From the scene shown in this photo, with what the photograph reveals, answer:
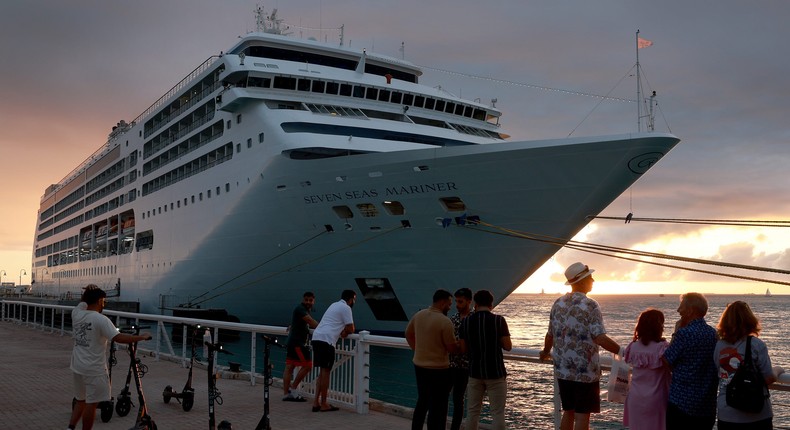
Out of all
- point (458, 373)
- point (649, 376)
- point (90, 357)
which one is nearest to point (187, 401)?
point (90, 357)

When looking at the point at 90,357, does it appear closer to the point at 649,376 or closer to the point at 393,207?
the point at 649,376

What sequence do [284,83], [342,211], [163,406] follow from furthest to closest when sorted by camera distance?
[284,83] < [342,211] < [163,406]

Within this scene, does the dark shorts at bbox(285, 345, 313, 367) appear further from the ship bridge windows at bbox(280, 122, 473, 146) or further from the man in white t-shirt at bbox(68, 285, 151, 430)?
the ship bridge windows at bbox(280, 122, 473, 146)

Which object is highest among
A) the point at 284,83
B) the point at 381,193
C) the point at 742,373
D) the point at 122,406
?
the point at 284,83

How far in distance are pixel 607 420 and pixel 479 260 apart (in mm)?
5541

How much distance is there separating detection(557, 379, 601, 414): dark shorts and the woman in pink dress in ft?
1.61

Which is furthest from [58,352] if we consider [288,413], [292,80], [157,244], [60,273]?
[60,273]

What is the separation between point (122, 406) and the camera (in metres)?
8.38

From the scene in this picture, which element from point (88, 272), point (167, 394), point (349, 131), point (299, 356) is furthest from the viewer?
point (88, 272)

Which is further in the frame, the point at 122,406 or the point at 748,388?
the point at 122,406

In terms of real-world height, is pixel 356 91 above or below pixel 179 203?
above

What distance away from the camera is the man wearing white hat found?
5.60 m

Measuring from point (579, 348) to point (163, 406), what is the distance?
19.4 feet

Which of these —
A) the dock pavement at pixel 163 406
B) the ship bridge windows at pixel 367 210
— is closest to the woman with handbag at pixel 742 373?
the dock pavement at pixel 163 406
